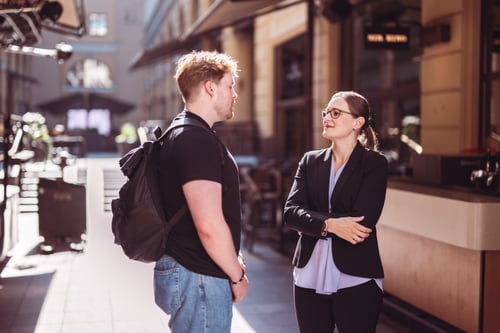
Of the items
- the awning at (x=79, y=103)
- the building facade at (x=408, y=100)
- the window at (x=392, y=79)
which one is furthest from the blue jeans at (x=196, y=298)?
the awning at (x=79, y=103)

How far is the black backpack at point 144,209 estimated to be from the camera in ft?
8.30

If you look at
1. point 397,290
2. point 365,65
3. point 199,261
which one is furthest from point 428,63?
point 199,261

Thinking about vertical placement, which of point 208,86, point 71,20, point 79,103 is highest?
point 71,20

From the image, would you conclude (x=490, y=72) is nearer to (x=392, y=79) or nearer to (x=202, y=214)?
(x=392, y=79)

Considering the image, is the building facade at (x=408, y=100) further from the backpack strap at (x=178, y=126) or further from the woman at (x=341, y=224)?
the backpack strap at (x=178, y=126)

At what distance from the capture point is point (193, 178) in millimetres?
2404

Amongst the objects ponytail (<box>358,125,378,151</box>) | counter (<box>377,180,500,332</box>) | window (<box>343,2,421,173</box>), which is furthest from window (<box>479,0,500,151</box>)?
ponytail (<box>358,125,378,151</box>)

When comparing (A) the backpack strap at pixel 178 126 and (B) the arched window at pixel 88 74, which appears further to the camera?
(B) the arched window at pixel 88 74

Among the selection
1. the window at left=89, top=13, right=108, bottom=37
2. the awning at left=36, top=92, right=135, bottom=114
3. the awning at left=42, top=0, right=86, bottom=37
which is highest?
the window at left=89, top=13, right=108, bottom=37

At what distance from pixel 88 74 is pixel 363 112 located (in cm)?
3768

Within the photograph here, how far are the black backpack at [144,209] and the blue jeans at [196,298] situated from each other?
100 millimetres

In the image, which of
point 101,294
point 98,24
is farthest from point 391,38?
point 98,24

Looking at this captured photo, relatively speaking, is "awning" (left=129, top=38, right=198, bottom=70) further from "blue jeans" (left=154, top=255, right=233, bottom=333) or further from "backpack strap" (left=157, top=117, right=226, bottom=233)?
"blue jeans" (left=154, top=255, right=233, bottom=333)

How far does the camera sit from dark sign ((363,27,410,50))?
8.19 metres
